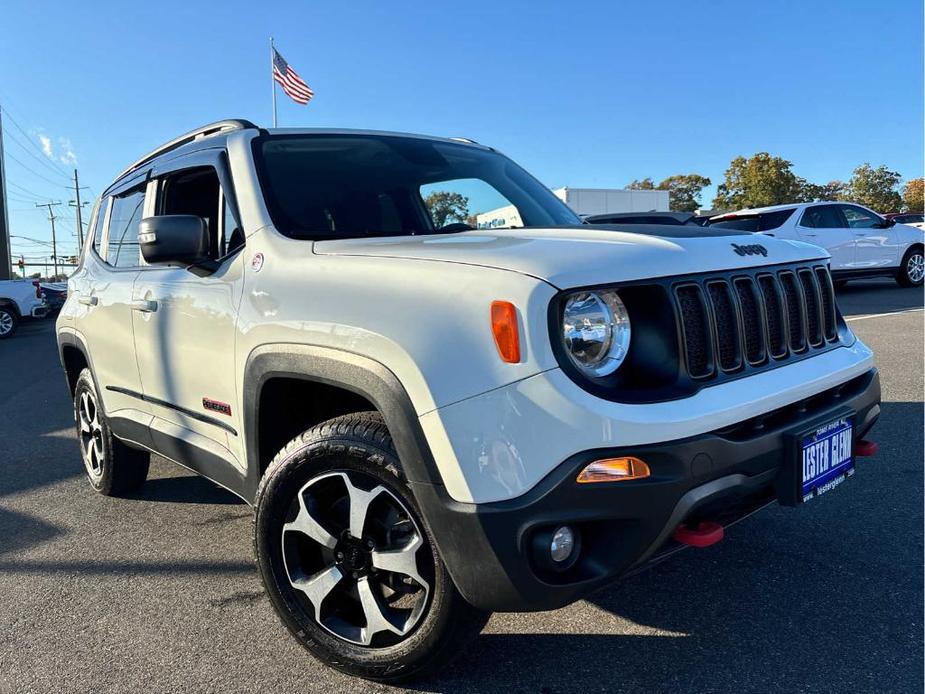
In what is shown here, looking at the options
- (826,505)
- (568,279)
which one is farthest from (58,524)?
(826,505)

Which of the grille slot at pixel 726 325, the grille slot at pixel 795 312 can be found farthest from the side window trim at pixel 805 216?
the grille slot at pixel 726 325

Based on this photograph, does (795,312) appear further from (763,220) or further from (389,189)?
(763,220)

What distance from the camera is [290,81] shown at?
73.7 ft

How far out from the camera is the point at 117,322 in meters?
3.64

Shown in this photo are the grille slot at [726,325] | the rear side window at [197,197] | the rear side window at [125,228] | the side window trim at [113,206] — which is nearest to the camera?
the grille slot at [726,325]

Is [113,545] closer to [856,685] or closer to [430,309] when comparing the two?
[430,309]

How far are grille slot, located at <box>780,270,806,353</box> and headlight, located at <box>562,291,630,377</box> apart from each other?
0.88 meters

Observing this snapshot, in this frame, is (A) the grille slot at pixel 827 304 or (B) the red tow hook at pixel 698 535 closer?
(B) the red tow hook at pixel 698 535

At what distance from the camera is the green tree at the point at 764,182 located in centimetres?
5338

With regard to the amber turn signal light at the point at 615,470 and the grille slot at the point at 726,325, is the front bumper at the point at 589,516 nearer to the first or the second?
the amber turn signal light at the point at 615,470

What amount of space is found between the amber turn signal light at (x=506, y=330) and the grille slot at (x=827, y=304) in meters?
1.51

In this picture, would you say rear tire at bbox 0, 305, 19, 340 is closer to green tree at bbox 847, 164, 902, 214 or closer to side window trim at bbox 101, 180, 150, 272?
side window trim at bbox 101, 180, 150, 272

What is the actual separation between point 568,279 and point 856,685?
155 cm

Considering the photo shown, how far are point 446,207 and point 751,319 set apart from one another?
1537 mm
